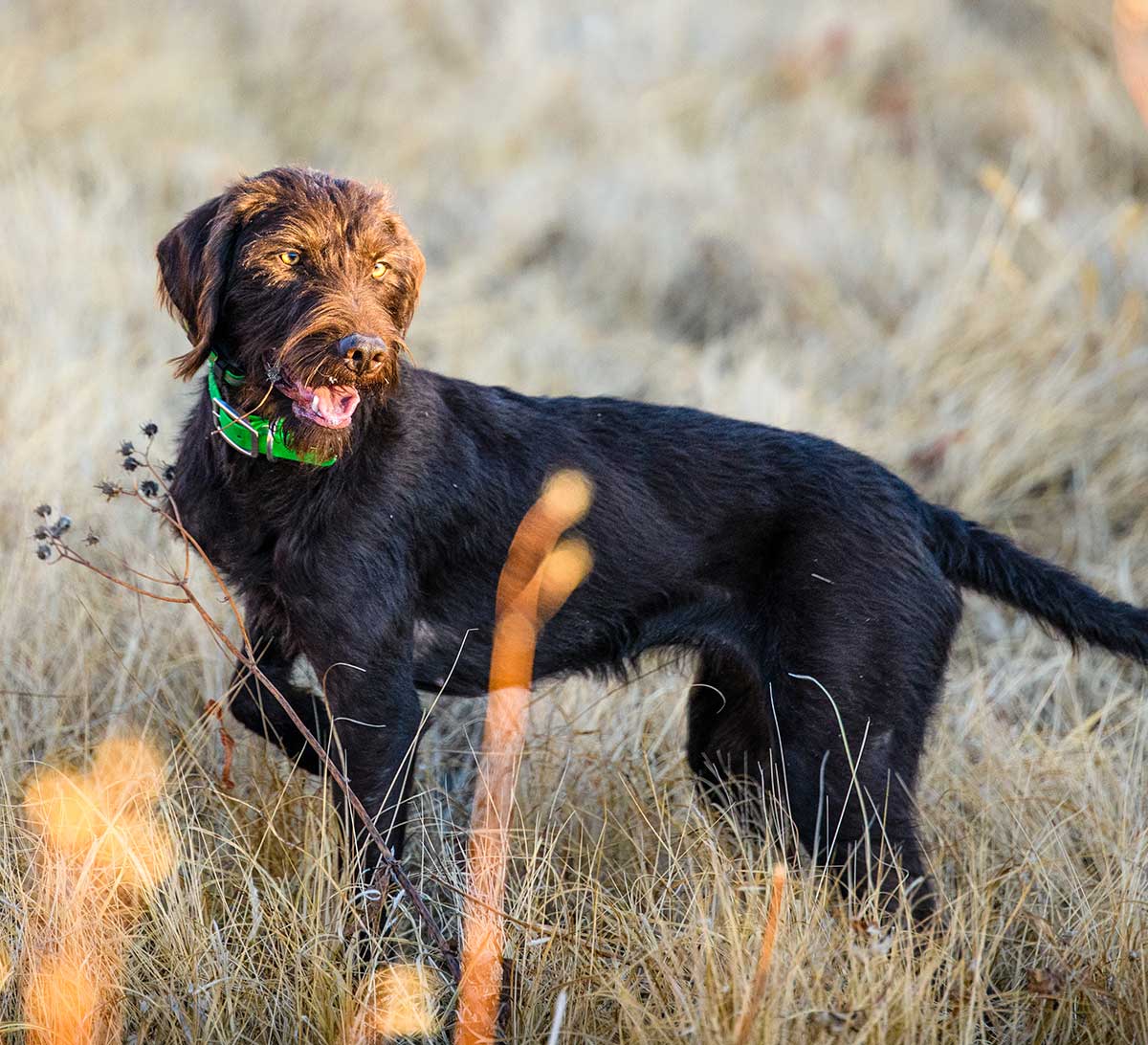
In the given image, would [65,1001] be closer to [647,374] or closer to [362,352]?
[362,352]

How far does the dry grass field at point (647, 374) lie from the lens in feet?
8.18

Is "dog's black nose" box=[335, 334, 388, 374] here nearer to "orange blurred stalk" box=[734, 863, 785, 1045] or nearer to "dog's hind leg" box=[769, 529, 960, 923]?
"dog's hind leg" box=[769, 529, 960, 923]

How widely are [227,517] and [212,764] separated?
0.76 metres

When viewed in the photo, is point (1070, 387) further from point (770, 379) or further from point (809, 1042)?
point (809, 1042)

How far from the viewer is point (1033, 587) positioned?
9.81ft

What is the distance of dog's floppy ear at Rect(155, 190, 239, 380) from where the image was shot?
2.73 metres

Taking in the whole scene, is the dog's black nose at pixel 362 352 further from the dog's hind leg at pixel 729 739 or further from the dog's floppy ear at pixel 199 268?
the dog's hind leg at pixel 729 739

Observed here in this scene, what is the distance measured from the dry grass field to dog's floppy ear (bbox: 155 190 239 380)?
1.01 meters

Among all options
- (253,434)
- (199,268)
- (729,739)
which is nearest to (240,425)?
(253,434)

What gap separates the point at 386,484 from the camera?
2844 mm

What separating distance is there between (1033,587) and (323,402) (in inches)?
69.5

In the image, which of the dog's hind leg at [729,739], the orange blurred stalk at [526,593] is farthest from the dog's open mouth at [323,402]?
the dog's hind leg at [729,739]

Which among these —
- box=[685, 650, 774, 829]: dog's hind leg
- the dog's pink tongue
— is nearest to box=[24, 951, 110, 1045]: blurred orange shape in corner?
the dog's pink tongue

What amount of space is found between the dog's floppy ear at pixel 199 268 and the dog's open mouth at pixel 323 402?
0.74ft
